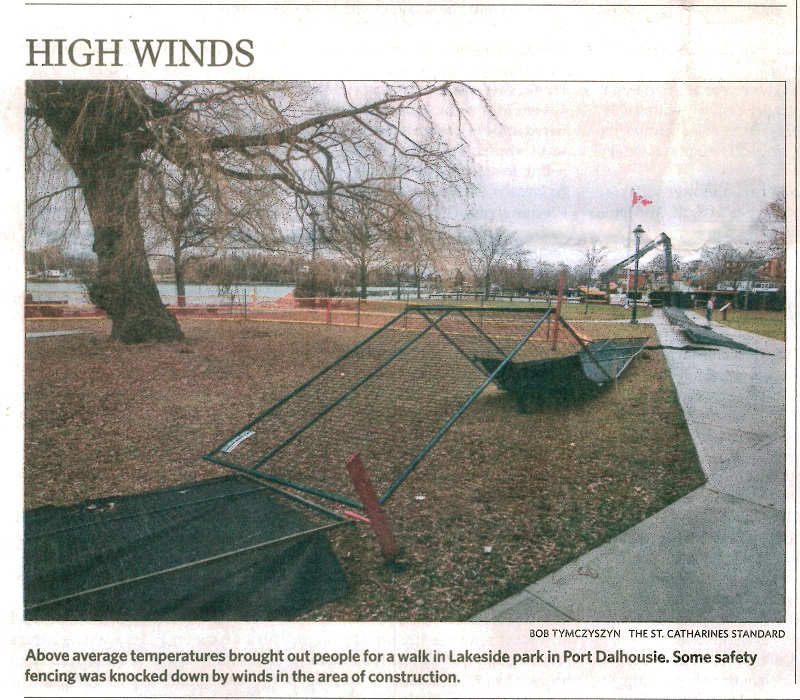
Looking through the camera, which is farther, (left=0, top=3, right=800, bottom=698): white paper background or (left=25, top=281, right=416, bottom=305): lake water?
(left=25, top=281, right=416, bottom=305): lake water

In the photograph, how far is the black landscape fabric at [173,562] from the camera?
5.09 ft

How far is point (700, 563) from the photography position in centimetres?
171

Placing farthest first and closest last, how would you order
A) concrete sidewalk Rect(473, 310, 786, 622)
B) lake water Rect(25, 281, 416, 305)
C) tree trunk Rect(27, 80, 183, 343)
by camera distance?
1. lake water Rect(25, 281, 416, 305)
2. tree trunk Rect(27, 80, 183, 343)
3. concrete sidewalk Rect(473, 310, 786, 622)

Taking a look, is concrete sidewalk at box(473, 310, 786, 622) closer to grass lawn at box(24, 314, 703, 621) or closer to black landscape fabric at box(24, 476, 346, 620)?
grass lawn at box(24, 314, 703, 621)

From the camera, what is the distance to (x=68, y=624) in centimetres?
163

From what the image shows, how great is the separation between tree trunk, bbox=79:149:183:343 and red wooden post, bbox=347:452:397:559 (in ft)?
12.7

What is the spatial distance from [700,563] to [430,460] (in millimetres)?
1504

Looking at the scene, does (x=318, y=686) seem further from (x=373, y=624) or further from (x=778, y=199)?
(x=778, y=199)

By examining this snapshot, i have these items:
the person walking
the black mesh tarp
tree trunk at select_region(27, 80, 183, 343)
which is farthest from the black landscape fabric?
the black mesh tarp

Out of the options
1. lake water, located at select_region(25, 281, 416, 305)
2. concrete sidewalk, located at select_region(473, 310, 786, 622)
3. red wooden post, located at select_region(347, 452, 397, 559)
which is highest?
lake water, located at select_region(25, 281, 416, 305)

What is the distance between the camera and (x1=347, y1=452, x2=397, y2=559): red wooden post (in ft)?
5.20

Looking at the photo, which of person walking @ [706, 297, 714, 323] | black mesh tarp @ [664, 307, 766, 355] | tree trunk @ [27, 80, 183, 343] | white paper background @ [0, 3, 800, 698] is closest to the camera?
white paper background @ [0, 3, 800, 698]
